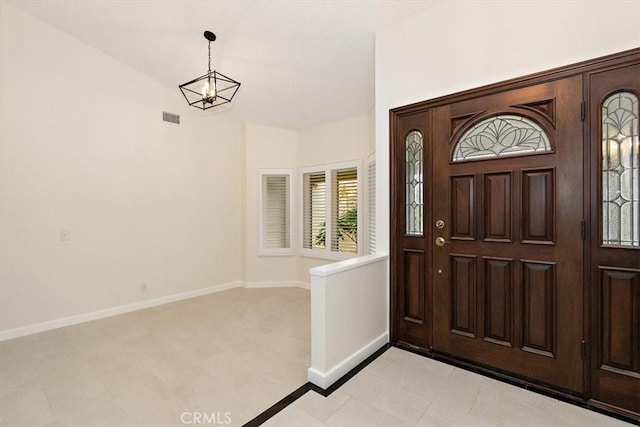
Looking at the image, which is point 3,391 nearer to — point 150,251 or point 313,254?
point 150,251

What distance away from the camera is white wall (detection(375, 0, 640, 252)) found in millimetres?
1977

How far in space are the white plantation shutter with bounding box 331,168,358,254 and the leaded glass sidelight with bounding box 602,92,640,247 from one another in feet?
10.4

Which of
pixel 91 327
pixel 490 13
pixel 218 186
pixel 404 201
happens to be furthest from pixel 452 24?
pixel 91 327

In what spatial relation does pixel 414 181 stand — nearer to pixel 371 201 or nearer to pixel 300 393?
pixel 371 201

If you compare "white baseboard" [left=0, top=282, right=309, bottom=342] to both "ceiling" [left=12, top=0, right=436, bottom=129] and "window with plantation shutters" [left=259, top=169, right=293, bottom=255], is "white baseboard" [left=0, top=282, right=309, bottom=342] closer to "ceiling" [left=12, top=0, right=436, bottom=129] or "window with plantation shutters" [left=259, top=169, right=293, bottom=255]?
"window with plantation shutters" [left=259, top=169, right=293, bottom=255]

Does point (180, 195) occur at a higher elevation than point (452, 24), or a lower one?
lower

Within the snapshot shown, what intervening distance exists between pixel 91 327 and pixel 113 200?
1625 millimetres

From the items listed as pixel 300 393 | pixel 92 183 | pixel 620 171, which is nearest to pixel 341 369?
pixel 300 393

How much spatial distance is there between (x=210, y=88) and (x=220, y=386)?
285 centimetres

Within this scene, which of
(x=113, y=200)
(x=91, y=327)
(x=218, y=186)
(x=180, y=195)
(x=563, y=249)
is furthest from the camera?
(x=218, y=186)

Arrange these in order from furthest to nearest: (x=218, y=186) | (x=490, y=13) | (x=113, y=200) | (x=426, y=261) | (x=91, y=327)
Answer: (x=218, y=186)
(x=113, y=200)
(x=91, y=327)
(x=426, y=261)
(x=490, y=13)

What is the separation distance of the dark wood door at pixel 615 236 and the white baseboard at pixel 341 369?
1571 millimetres

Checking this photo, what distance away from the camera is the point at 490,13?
237 cm

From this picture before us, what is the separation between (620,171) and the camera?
193 centimetres
